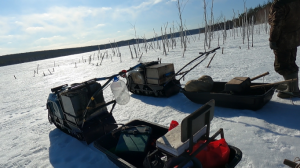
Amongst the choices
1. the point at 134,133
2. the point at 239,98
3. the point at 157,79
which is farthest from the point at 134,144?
the point at 157,79

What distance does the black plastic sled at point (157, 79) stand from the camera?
4676 mm

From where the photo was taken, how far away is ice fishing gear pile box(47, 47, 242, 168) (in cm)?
155

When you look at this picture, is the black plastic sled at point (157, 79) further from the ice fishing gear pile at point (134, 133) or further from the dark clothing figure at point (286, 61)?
the dark clothing figure at point (286, 61)

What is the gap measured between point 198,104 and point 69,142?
2966 mm

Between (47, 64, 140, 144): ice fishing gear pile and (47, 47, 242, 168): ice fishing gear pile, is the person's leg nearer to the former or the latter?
(47, 47, 242, 168): ice fishing gear pile

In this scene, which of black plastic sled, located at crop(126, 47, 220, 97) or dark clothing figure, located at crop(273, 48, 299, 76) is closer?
dark clothing figure, located at crop(273, 48, 299, 76)

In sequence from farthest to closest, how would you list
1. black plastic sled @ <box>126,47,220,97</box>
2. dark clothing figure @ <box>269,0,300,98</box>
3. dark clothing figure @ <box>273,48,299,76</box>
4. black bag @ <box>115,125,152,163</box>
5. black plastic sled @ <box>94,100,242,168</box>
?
black plastic sled @ <box>126,47,220,97</box>, dark clothing figure @ <box>273,48,299,76</box>, dark clothing figure @ <box>269,0,300,98</box>, black bag @ <box>115,125,152,163</box>, black plastic sled @ <box>94,100,242,168</box>

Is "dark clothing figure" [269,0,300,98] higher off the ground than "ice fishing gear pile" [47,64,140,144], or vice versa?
"dark clothing figure" [269,0,300,98]

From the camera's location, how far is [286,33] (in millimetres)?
3287

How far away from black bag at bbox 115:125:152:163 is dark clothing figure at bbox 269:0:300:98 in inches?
113

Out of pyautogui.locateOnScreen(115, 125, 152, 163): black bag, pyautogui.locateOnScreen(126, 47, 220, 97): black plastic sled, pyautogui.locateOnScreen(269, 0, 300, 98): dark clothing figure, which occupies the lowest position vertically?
pyautogui.locateOnScreen(115, 125, 152, 163): black bag

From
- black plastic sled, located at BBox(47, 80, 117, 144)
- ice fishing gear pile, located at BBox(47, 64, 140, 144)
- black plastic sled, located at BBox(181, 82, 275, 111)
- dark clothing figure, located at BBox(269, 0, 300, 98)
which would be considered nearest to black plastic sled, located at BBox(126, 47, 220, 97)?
black plastic sled, located at BBox(181, 82, 275, 111)

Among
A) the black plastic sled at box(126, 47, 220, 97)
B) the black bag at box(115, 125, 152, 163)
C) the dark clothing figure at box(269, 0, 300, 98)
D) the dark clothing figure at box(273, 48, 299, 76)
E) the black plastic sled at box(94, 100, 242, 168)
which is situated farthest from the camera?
the black plastic sled at box(126, 47, 220, 97)

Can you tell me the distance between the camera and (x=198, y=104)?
412 centimetres
